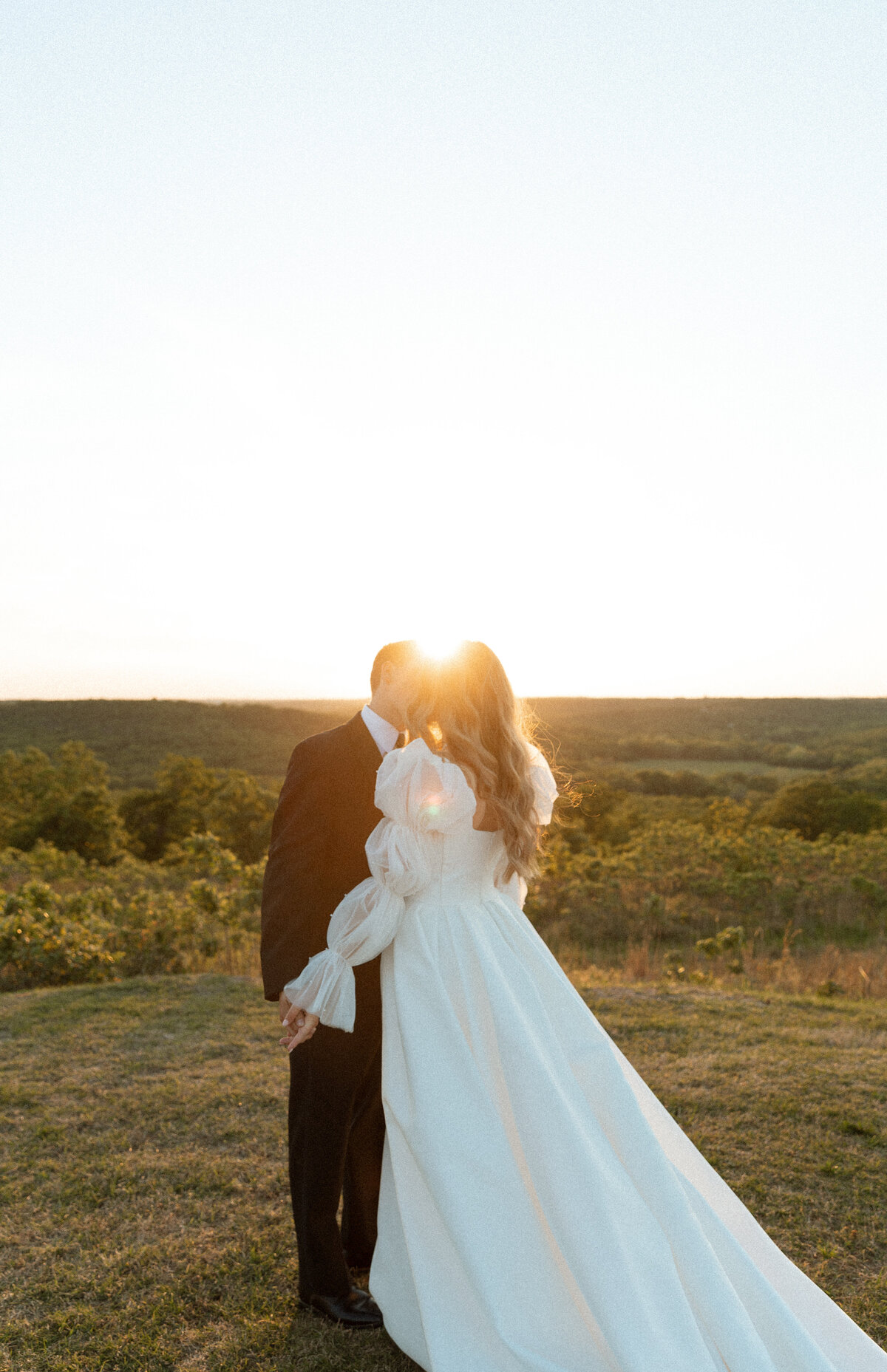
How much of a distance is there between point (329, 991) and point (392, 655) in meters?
1.02

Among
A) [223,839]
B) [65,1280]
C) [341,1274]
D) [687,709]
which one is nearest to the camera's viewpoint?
[341,1274]

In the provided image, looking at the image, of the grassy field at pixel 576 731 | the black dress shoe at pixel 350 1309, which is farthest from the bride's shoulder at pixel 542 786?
the grassy field at pixel 576 731

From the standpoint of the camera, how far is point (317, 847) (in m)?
2.60

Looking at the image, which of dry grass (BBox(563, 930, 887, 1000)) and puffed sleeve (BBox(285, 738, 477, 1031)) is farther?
dry grass (BBox(563, 930, 887, 1000))

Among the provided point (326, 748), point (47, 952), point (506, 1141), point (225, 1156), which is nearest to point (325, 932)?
point (326, 748)

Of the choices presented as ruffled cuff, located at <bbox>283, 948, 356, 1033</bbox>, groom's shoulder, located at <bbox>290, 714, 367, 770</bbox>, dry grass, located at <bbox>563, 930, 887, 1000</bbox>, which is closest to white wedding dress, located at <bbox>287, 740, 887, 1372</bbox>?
ruffled cuff, located at <bbox>283, 948, 356, 1033</bbox>

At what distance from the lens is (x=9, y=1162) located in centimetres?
390

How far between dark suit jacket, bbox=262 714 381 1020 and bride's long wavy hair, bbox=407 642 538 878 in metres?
0.25

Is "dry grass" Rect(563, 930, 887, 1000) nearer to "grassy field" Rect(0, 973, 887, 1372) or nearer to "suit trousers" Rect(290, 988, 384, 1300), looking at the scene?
"grassy field" Rect(0, 973, 887, 1372)

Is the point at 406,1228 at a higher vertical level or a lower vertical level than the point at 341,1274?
higher

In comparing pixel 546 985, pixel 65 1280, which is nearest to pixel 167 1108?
pixel 65 1280

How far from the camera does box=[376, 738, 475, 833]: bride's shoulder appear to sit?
2.36m

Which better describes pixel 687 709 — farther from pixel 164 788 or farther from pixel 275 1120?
pixel 275 1120

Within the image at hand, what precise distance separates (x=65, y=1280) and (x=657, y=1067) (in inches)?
126
